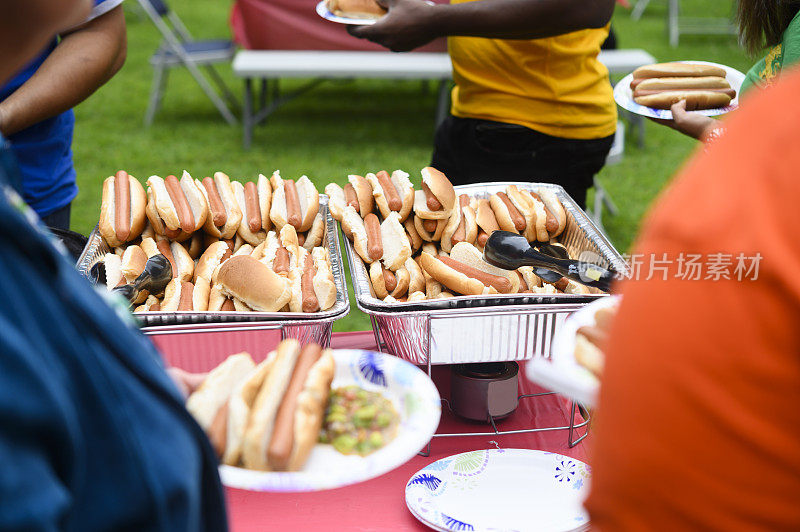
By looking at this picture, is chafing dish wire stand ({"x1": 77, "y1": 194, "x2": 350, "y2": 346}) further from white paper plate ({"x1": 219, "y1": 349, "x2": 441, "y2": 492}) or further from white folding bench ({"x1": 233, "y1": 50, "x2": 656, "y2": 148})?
white folding bench ({"x1": 233, "y1": 50, "x2": 656, "y2": 148})

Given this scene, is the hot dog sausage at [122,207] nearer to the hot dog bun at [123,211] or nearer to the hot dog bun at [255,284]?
the hot dog bun at [123,211]

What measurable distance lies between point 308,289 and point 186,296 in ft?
0.94

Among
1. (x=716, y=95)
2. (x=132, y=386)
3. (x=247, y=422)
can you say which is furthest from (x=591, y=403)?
(x=716, y=95)

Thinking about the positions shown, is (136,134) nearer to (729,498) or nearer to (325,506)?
(325,506)

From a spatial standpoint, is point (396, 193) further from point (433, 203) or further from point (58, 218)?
point (58, 218)

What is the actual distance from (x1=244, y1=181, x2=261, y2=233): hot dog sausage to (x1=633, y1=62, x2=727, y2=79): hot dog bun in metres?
1.32

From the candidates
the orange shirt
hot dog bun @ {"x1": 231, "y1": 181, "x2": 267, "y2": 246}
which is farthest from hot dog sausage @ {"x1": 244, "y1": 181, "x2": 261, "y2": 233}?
the orange shirt

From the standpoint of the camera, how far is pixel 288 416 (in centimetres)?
105

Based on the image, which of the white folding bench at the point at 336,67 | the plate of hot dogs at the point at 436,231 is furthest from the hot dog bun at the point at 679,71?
the white folding bench at the point at 336,67

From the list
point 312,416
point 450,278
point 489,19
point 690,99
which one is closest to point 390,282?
point 450,278

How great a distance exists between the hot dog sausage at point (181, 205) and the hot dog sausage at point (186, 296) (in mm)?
232

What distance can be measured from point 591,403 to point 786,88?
54cm

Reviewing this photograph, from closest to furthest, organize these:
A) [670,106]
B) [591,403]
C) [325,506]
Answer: [591,403] < [325,506] < [670,106]

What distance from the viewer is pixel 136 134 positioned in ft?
22.5
